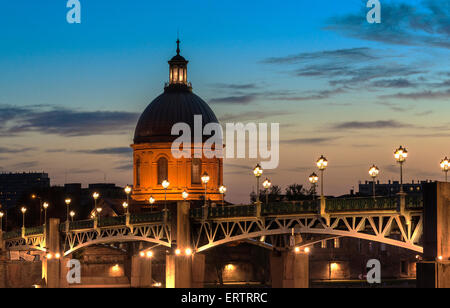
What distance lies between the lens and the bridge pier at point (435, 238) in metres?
60.0

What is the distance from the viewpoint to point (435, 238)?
6016 centimetres

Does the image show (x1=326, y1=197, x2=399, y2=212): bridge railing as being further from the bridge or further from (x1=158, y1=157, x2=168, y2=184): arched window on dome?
(x1=158, y1=157, x2=168, y2=184): arched window on dome

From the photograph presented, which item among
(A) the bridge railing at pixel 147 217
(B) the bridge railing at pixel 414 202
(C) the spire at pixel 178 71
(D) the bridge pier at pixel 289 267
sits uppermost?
(C) the spire at pixel 178 71

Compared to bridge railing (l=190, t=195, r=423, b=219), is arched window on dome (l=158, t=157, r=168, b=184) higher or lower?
higher

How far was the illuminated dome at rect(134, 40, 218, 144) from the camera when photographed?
13062cm

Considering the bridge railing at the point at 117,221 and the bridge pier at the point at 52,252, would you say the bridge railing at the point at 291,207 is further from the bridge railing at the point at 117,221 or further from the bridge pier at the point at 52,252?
the bridge pier at the point at 52,252

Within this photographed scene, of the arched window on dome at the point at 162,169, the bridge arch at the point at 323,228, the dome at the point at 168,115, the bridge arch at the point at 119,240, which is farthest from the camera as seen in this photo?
the arched window on dome at the point at 162,169

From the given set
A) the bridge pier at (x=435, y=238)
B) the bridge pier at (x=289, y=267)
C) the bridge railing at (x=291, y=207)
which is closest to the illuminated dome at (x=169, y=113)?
the bridge pier at (x=289, y=267)

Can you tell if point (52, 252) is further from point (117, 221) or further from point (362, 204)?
point (362, 204)

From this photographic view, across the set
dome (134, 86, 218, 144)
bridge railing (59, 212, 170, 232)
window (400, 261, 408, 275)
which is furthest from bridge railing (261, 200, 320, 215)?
window (400, 261, 408, 275)

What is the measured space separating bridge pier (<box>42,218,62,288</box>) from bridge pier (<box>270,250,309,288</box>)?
34.5 m

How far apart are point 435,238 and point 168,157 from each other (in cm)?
7320
